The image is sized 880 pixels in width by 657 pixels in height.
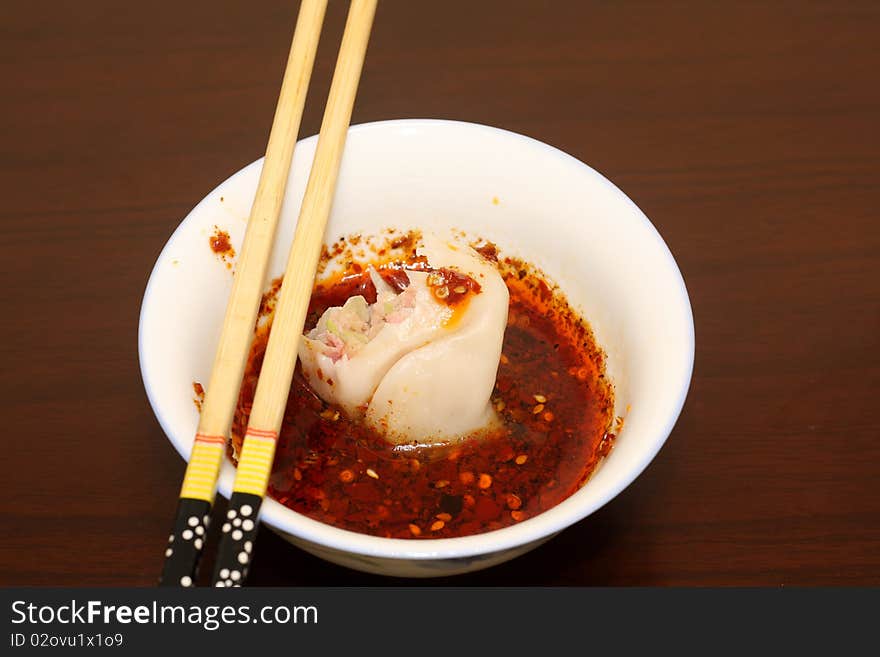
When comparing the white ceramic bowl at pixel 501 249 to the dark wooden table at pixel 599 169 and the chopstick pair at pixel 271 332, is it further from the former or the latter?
the dark wooden table at pixel 599 169

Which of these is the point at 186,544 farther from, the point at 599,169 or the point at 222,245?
the point at 599,169

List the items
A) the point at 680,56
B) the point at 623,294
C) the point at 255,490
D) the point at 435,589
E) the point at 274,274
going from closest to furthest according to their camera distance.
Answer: the point at 255,490 < the point at 435,589 < the point at 623,294 < the point at 274,274 < the point at 680,56

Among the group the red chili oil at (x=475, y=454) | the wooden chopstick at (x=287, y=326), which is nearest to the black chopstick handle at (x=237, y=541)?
the wooden chopstick at (x=287, y=326)

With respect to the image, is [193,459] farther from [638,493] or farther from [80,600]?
[638,493]

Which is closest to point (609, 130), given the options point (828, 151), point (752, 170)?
point (752, 170)

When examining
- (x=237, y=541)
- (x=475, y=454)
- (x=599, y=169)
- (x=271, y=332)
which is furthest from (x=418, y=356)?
(x=599, y=169)

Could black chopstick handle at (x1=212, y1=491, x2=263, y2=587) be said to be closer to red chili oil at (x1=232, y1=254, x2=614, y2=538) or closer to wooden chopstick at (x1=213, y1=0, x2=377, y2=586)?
wooden chopstick at (x1=213, y1=0, x2=377, y2=586)
